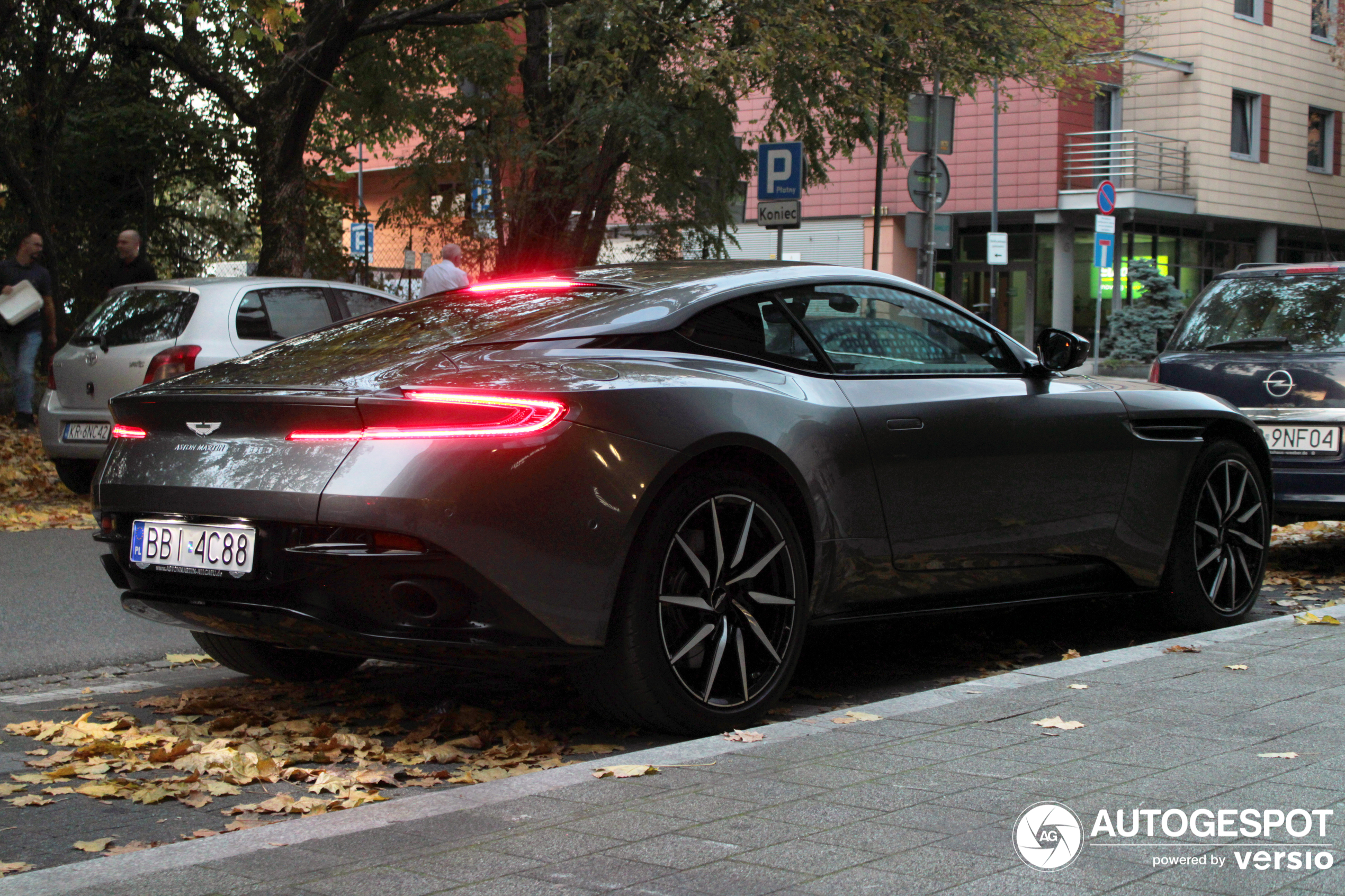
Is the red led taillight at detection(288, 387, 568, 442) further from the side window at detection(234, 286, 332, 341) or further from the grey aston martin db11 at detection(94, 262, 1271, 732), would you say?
the side window at detection(234, 286, 332, 341)

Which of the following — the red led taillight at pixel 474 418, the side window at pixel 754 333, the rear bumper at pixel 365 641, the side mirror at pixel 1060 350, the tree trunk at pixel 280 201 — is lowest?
the rear bumper at pixel 365 641

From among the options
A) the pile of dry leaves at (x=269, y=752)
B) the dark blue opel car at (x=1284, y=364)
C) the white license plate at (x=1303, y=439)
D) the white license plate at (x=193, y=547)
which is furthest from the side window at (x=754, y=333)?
the white license plate at (x=1303, y=439)

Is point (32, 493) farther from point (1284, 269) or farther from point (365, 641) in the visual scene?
point (1284, 269)

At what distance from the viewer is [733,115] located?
58.3ft

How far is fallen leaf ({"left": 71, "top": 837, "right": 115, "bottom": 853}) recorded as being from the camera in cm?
348

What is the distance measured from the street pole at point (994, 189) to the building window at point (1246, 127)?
6.04 m

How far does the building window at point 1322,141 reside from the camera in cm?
4025

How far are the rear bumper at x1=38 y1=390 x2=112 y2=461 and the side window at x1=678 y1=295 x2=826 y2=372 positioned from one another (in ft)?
22.1

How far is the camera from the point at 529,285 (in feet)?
17.2

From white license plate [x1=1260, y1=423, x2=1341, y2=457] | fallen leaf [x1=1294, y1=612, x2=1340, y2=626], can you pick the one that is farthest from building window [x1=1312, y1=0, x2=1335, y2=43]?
fallen leaf [x1=1294, y1=612, x2=1340, y2=626]

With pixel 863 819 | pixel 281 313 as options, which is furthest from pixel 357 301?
pixel 863 819

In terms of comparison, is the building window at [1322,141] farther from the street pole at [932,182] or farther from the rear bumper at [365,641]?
the rear bumper at [365,641]

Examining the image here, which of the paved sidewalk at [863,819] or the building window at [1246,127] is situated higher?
the building window at [1246,127]

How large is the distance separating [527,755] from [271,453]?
42.3 inches
